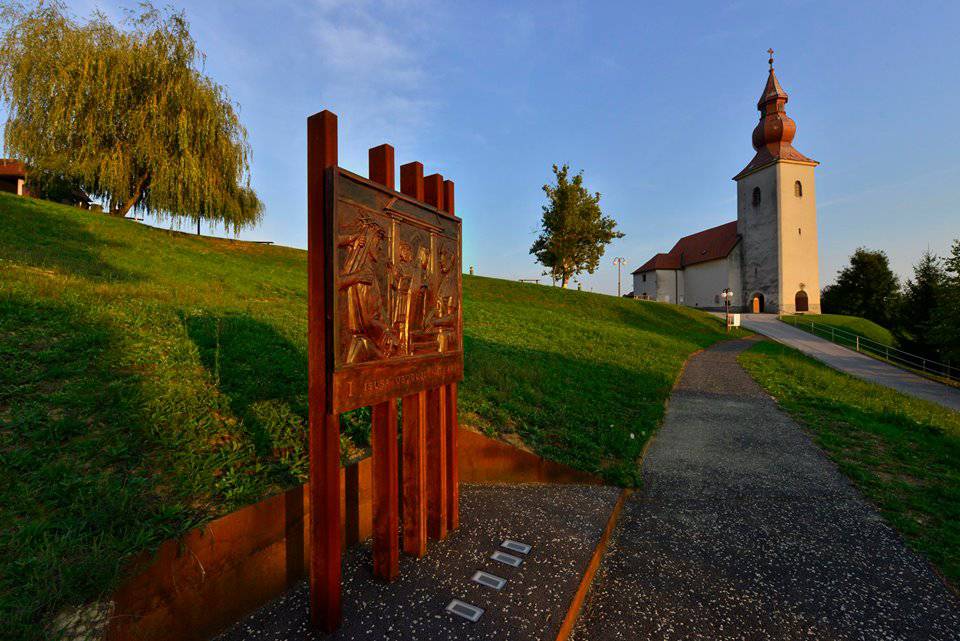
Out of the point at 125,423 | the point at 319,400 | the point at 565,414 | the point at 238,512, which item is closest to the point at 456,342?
the point at 319,400

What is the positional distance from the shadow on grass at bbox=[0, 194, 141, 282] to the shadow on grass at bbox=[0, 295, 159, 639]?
4.95 meters

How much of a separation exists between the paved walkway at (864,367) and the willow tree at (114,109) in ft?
82.6

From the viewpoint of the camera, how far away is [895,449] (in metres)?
5.68

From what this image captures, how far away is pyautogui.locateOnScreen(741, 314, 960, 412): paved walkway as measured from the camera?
13469 millimetres

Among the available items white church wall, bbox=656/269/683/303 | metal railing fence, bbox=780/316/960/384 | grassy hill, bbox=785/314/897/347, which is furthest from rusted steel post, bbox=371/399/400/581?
white church wall, bbox=656/269/683/303

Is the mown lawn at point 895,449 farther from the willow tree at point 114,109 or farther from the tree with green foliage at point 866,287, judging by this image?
the tree with green foliage at point 866,287

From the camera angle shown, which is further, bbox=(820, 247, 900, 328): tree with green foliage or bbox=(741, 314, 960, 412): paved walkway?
bbox=(820, 247, 900, 328): tree with green foliage

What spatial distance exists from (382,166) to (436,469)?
2.21 m

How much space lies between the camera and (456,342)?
11.6 ft

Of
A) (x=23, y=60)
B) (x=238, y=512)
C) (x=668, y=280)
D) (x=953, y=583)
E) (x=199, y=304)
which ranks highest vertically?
(x=23, y=60)

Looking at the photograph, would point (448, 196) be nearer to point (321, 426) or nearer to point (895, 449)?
point (321, 426)

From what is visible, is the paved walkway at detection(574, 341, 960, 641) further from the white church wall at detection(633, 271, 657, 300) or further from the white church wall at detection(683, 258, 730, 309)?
the white church wall at detection(633, 271, 657, 300)

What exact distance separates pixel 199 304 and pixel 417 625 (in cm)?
624

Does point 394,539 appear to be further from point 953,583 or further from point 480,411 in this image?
point 953,583
